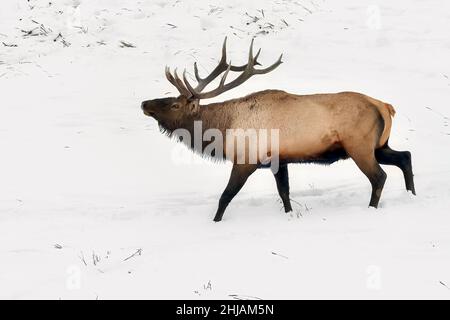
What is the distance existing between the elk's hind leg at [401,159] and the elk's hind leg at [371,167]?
17.5 inches

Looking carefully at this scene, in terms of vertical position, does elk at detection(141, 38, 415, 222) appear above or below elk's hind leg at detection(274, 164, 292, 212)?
above

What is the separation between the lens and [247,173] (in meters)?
7.31

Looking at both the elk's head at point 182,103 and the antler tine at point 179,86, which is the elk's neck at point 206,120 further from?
the antler tine at point 179,86

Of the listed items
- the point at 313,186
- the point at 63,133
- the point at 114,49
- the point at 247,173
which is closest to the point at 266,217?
the point at 247,173

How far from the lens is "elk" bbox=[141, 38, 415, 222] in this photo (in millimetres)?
7105

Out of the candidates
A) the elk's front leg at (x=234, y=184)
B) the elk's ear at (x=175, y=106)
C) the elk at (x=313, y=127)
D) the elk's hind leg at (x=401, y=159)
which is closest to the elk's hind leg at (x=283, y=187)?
the elk at (x=313, y=127)

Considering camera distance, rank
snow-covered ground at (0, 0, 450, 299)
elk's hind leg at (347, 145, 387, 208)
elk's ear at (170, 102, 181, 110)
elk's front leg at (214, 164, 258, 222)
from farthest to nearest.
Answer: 1. elk's ear at (170, 102, 181, 110)
2. elk's front leg at (214, 164, 258, 222)
3. elk's hind leg at (347, 145, 387, 208)
4. snow-covered ground at (0, 0, 450, 299)

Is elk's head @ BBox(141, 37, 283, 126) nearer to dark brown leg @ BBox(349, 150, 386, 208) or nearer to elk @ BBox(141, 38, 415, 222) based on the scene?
elk @ BBox(141, 38, 415, 222)

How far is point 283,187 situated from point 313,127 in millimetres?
801

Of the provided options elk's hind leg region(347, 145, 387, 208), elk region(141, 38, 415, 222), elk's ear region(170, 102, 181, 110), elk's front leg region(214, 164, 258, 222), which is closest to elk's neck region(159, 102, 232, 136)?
elk region(141, 38, 415, 222)

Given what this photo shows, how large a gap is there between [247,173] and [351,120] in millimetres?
1191

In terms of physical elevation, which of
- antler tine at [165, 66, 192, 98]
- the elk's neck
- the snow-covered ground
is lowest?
the snow-covered ground

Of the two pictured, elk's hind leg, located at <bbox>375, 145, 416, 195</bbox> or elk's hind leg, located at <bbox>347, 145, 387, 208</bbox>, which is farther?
elk's hind leg, located at <bbox>375, 145, 416, 195</bbox>

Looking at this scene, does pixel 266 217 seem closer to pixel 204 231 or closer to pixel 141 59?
pixel 204 231
